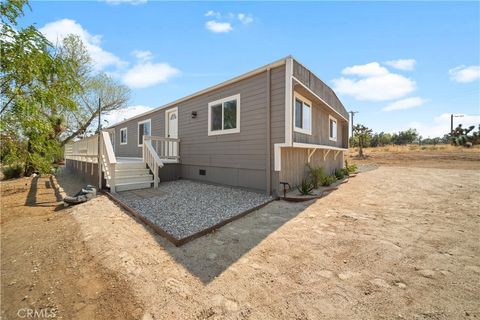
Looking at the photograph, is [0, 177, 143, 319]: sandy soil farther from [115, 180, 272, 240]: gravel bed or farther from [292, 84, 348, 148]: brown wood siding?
[292, 84, 348, 148]: brown wood siding

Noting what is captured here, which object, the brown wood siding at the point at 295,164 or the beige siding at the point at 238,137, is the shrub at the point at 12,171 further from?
the brown wood siding at the point at 295,164

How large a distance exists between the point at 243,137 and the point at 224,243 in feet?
12.8

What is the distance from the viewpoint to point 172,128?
9891 mm

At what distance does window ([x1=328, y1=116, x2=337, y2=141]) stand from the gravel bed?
671cm

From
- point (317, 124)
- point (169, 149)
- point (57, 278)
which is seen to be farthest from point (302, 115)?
point (57, 278)

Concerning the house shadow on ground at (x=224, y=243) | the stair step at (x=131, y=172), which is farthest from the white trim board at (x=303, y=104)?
the stair step at (x=131, y=172)

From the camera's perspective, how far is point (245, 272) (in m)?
2.43

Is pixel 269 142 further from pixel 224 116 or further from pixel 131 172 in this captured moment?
pixel 131 172

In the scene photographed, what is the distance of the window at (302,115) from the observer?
6668 mm

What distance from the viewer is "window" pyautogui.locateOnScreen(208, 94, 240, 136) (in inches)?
263

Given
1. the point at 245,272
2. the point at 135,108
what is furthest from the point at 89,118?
the point at 245,272

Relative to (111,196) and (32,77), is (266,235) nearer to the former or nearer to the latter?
(111,196)

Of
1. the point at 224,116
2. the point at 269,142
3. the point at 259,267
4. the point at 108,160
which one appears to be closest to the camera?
the point at 259,267

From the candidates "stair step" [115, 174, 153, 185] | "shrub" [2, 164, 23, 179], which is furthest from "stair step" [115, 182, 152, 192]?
"shrub" [2, 164, 23, 179]
